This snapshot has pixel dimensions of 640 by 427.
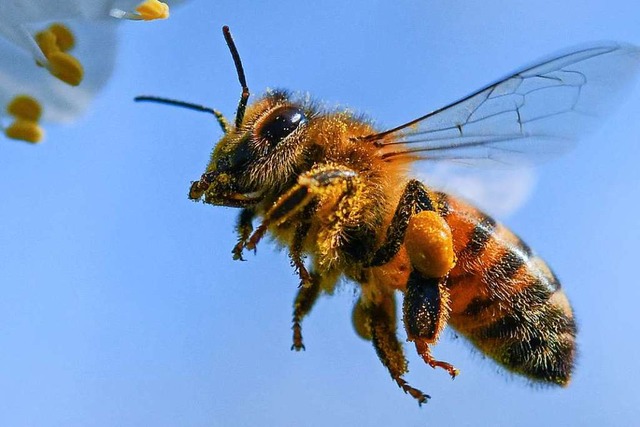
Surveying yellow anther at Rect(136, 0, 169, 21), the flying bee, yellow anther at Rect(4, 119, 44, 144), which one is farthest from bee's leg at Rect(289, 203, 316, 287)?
yellow anther at Rect(4, 119, 44, 144)

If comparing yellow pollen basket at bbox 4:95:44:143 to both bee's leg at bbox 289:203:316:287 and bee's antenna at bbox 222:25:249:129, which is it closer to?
bee's antenna at bbox 222:25:249:129

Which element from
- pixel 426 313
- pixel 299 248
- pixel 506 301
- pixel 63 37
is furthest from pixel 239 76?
pixel 506 301

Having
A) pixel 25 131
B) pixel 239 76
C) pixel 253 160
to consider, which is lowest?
pixel 25 131

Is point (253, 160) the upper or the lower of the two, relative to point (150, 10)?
lower

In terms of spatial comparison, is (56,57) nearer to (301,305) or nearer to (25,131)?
(25,131)

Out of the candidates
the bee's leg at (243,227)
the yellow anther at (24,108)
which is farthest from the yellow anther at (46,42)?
the bee's leg at (243,227)

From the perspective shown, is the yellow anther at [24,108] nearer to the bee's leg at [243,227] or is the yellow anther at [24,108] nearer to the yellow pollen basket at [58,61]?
the yellow pollen basket at [58,61]
